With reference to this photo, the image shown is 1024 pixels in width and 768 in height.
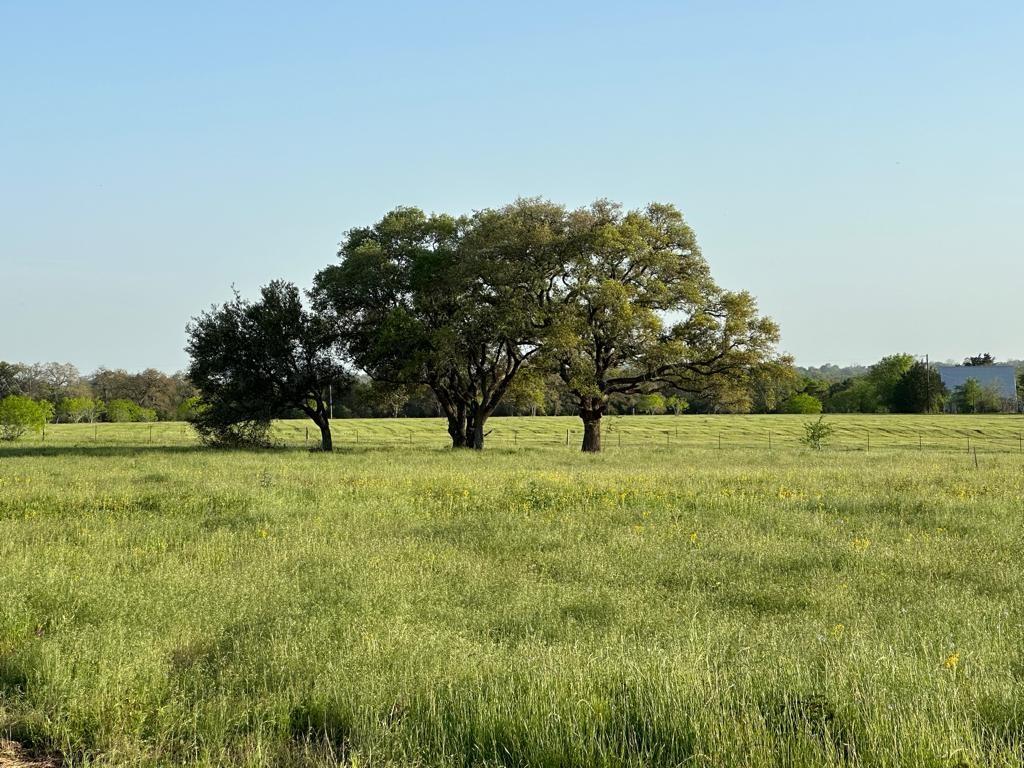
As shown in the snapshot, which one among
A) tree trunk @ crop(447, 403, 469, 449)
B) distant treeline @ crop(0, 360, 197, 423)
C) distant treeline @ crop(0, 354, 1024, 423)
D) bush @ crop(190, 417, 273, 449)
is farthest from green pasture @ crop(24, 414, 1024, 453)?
distant treeline @ crop(0, 360, 197, 423)

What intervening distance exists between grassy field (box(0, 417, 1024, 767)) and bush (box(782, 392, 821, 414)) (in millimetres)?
88616

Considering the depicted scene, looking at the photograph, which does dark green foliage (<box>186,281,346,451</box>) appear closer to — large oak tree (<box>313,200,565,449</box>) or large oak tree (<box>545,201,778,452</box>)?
large oak tree (<box>313,200,565,449</box>)

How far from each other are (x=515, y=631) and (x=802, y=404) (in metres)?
101

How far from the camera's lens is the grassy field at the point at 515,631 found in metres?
4.80

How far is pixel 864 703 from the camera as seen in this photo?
16.2 feet

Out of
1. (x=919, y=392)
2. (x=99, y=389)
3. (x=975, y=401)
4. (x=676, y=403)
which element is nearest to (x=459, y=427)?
(x=676, y=403)

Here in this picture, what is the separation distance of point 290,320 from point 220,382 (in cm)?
468

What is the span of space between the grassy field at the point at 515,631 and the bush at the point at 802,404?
88.6 metres

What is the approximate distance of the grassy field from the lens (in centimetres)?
480

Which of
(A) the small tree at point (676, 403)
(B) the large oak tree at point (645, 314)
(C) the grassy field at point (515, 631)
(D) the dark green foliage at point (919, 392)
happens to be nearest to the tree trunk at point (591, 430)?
(B) the large oak tree at point (645, 314)

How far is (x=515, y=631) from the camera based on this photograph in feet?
24.3

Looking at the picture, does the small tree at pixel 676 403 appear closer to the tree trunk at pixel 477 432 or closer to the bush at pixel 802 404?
the bush at pixel 802 404

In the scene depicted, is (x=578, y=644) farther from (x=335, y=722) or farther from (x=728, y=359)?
(x=728, y=359)

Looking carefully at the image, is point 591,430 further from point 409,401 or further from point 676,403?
point 676,403
